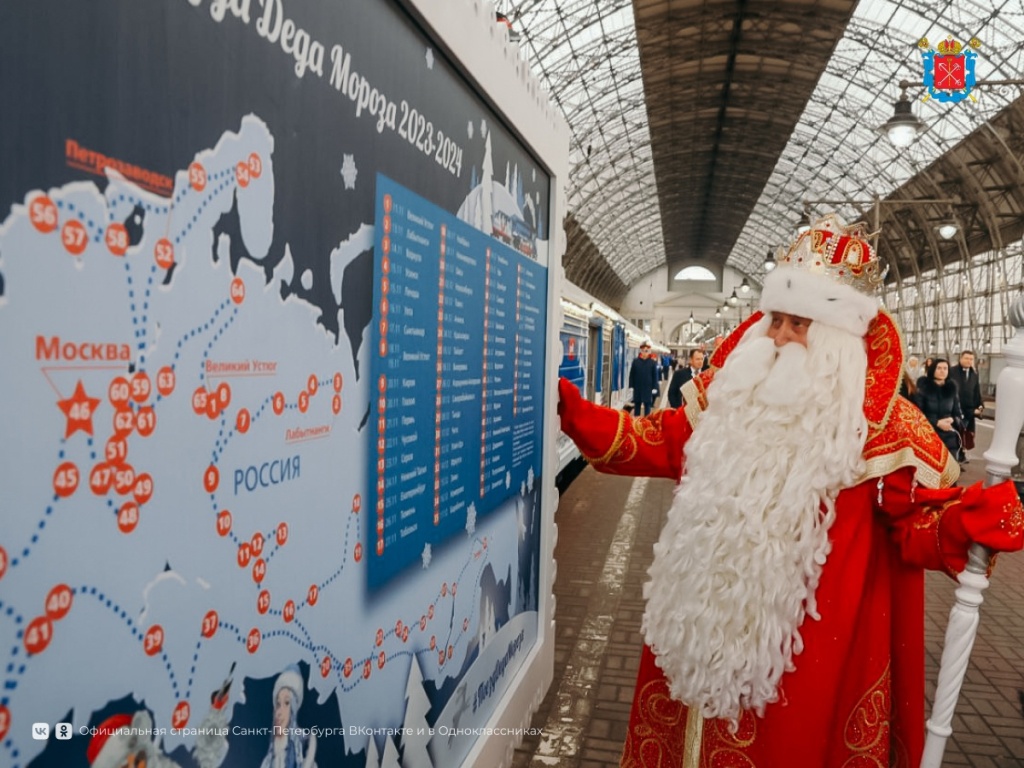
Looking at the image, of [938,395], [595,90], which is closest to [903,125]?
[938,395]

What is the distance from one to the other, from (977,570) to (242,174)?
214 centimetres

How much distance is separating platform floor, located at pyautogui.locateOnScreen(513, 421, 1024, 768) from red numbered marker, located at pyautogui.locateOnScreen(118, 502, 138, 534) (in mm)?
2644

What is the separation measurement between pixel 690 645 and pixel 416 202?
1.54 m

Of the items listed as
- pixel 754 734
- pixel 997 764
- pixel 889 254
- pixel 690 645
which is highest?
pixel 889 254

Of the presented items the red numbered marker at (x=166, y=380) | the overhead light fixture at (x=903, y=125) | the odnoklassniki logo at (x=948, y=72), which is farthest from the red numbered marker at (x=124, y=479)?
the odnoklassniki logo at (x=948, y=72)

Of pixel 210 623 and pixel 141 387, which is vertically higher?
pixel 141 387

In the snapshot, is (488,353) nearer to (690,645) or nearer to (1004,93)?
(690,645)

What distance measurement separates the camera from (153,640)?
1174mm

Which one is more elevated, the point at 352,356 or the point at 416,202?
the point at 416,202

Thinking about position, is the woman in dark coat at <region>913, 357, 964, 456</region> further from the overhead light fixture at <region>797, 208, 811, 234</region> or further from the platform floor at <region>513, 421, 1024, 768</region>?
the overhead light fixture at <region>797, 208, 811, 234</region>

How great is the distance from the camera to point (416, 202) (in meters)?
2.04

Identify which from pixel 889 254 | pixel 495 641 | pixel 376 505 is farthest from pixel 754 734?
pixel 889 254

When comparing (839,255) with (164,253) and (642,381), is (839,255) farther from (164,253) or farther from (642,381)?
(642,381)

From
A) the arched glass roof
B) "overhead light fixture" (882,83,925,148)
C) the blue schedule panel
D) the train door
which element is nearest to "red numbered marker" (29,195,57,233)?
the blue schedule panel
